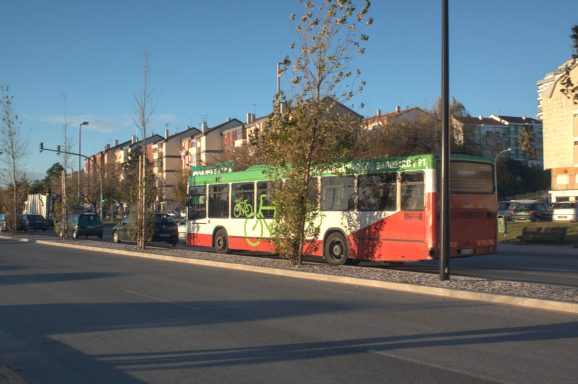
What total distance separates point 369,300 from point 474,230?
5486 mm

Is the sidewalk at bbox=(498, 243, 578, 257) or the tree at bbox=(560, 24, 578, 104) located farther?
the sidewalk at bbox=(498, 243, 578, 257)

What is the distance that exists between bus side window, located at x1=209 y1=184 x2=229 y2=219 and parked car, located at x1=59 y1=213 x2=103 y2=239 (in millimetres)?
17181

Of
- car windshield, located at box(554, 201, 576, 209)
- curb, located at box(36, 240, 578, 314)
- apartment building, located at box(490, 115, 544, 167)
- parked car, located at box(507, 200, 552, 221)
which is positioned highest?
apartment building, located at box(490, 115, 544, 167)

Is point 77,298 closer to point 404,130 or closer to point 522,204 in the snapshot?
point 404,130

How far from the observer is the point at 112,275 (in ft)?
51.5

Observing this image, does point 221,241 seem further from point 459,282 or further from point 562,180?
point 562,180

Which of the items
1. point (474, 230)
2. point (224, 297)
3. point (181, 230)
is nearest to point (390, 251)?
point (474, 230)

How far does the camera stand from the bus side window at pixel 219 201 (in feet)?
71.1

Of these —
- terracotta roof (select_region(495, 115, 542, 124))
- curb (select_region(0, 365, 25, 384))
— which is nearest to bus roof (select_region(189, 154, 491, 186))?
curb (select_region(0, 365, 25, 384))

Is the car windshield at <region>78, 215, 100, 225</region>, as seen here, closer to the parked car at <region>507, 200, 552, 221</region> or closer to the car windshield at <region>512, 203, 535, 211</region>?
the parked car at <region>507, 200, 552, 221</region>

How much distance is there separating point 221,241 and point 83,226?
18147 mm

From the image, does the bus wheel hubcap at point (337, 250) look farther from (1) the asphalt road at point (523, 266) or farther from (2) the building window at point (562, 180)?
(2) the building window at point (562, 180)

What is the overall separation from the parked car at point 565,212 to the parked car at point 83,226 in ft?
102

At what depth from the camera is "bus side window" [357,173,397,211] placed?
15680mm
